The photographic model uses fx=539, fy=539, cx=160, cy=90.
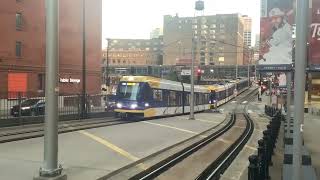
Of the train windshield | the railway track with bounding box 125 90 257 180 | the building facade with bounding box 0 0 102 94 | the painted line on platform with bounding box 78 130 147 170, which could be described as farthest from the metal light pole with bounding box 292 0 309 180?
the building facade with bounding box 0 0 102 94

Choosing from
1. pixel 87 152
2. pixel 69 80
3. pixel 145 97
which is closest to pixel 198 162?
pixel 87 152

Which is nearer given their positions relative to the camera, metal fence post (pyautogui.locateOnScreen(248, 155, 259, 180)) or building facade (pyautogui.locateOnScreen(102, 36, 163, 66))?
metal fence post (pyautogui.locateOnScreen(248, 155, 259, 180))

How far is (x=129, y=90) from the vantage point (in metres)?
34.5

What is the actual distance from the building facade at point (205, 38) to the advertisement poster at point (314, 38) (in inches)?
2192

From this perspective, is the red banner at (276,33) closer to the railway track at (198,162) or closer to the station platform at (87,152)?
the station platform at (87,152)

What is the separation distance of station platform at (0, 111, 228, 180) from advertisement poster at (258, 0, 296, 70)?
4.88 meters

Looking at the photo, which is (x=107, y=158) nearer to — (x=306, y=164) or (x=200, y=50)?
(x=306, y=164)

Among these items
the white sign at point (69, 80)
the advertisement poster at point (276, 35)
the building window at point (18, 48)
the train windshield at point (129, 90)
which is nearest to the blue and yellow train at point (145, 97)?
the train windshield at point (129, 90)

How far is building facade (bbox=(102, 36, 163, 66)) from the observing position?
103 metres

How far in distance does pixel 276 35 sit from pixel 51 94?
4344 millimetres

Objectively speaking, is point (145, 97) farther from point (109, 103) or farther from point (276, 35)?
point (276, 35)

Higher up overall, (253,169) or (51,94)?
(51,94)

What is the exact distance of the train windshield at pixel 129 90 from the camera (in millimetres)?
34125

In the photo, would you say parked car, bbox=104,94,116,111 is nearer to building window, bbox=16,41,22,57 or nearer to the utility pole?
building window, bbox=16,41,22,57
